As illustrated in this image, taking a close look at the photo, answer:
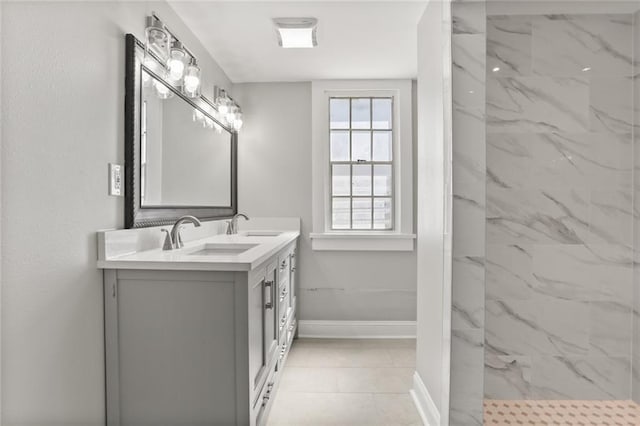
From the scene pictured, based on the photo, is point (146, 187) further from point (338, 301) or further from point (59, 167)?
point (338, 301)

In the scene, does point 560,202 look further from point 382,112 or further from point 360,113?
point 360,113

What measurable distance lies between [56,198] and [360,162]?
2498 mm

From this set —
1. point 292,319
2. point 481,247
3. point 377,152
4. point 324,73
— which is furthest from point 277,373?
point 324,73

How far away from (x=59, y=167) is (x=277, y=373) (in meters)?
1.60

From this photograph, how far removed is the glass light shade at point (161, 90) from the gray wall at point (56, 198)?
28cm

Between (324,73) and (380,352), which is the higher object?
(324,73)

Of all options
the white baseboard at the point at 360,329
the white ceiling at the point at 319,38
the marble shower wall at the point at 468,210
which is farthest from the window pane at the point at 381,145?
the marble shower wall at the point at 468,210

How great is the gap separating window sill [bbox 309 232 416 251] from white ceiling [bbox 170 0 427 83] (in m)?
1.41

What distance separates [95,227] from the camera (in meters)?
1.43

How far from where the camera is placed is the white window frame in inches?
127

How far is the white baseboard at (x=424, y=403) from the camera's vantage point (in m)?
1.81

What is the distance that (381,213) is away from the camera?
132 inches

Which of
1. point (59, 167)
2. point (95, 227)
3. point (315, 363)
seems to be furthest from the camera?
point (315, 363)

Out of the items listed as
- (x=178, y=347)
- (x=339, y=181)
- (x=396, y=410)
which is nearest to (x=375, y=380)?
(x=396, y=410)
